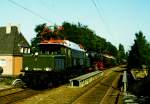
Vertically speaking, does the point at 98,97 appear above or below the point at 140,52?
below

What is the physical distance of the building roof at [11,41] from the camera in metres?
47.4

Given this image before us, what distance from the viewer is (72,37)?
230ft

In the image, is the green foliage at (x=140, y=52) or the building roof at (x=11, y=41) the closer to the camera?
the green foliage at (x=140, y=52)

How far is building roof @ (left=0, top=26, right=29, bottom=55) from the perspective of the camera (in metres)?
47.4

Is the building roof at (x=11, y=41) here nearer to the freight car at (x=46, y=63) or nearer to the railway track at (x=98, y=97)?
the freight car at (x=46, y=63)

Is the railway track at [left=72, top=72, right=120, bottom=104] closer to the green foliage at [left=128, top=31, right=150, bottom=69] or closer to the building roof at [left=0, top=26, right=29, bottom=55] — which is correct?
the green foliage at [left=128, top=31, right=150, bottom=69]

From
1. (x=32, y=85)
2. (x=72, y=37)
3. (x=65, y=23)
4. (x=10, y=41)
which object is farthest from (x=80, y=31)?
(x=32, y=85)

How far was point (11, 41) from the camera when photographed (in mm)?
49281

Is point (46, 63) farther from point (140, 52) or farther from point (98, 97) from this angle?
point (140, 52)

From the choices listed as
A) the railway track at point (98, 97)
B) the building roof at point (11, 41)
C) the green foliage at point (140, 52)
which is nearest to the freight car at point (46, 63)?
the railway track at point (98, 97)

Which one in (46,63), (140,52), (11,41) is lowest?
(46,63)

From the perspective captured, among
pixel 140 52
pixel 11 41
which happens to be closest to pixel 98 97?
pixel 140 52

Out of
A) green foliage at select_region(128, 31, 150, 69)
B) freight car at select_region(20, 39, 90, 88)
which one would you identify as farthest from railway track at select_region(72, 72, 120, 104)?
green foliage at select_region(128, 31, 150, 69)

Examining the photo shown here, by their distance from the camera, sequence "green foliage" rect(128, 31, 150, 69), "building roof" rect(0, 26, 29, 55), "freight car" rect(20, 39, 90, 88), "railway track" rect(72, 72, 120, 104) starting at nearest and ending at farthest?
"railway track" rect(72, 72, 120, 104)
"freight car" rect(20, 39, 90, 88)
"green foliage" rect(128, 31, 150, 69)
"building roof" rect(0, 26, 29, 55)
